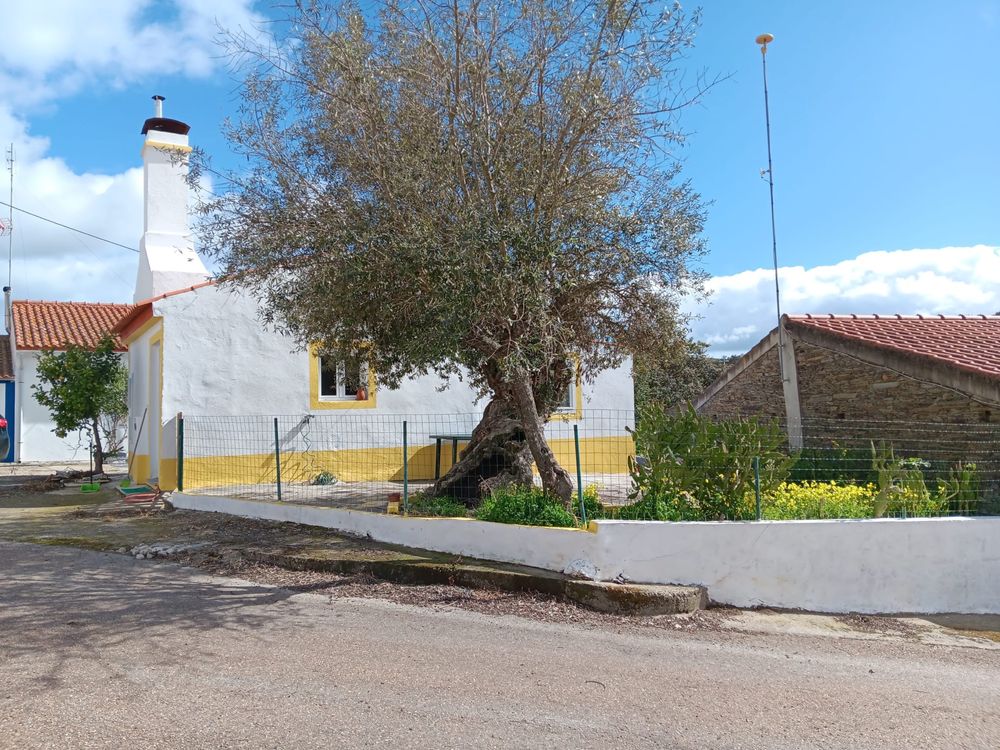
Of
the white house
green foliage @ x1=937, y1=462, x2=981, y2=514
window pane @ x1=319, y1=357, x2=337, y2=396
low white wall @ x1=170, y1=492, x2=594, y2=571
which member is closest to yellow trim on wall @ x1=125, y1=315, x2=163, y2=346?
the white house

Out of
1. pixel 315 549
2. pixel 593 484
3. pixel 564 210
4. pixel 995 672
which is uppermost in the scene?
pixel 564 210

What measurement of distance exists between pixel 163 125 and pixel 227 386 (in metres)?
7.12

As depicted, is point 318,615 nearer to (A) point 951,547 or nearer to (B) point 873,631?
(B) point 873,631

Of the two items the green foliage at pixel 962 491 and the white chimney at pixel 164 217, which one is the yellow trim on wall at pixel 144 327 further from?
the green foliage at pixel 962 491

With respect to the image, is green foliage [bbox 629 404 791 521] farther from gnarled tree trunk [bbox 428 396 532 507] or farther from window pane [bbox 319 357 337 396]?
window pane [bbox 319 357 337 396]

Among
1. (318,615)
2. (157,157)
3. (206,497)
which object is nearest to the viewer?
(318,615)

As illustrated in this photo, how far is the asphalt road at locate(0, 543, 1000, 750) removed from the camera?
3994mm

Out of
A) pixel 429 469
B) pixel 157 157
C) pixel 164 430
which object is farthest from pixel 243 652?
pixel 157 157

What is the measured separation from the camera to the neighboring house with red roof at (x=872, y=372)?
379 inches

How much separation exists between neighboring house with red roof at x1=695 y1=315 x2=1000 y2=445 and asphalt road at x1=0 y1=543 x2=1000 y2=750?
4562mm

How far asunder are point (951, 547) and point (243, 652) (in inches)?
242

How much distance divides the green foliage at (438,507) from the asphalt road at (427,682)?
1.97 meters

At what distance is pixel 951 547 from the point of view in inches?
282

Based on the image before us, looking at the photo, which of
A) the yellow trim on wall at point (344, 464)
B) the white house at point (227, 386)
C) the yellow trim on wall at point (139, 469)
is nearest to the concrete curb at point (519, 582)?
the white house at point (227, 386)
